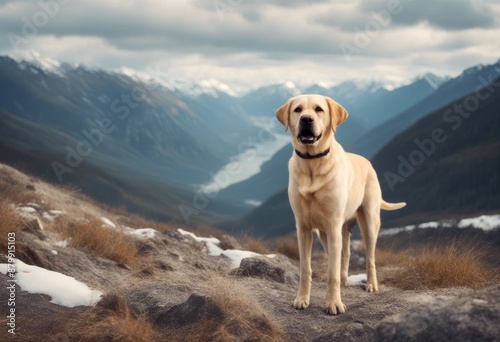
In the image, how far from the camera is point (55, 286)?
304 inches

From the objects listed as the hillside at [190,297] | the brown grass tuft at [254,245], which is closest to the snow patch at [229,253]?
the hillside at [190,297]

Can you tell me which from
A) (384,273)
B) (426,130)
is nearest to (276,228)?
(426,130)

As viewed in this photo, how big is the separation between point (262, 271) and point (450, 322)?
5.54m

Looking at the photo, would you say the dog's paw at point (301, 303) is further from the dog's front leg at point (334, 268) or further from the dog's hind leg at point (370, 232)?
the dog's hind leg at point (370, 232)

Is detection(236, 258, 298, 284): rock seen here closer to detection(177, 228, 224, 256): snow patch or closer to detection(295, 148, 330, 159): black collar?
detection(295, 148, 330, 159): black collar

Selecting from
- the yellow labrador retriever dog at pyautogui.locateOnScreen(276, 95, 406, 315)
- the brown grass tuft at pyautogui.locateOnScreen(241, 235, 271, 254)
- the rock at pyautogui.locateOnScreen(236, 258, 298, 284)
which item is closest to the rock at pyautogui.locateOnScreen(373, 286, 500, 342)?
the yellow labrador retriever dog at pyautogui.locateOnScreen(276, 95, 406, 315)

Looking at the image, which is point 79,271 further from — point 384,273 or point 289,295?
point 384,273

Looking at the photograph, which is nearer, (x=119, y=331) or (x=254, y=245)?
(x=119, y=331)

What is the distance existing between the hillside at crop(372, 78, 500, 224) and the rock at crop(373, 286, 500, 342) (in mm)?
116901

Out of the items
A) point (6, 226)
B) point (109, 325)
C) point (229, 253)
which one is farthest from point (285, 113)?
point (229, 253)

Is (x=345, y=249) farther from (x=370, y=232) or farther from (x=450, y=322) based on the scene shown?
(x=450, y=322)

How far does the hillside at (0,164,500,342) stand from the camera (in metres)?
5.42

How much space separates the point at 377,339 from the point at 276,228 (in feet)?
575

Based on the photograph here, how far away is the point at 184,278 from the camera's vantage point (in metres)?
10.2
